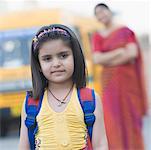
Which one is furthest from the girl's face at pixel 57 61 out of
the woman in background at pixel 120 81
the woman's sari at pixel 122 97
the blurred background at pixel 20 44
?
the blurred background at pixel 20 44

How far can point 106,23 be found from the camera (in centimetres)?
477

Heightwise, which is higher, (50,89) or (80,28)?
(80,28)

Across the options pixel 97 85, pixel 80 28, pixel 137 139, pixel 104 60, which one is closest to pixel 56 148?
pixel 104 60

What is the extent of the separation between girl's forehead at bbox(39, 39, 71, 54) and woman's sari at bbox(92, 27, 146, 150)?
2328 mm

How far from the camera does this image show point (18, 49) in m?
9.42

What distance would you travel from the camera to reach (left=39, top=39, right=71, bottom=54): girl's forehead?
2410 millimetres

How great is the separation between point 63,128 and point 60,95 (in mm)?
163

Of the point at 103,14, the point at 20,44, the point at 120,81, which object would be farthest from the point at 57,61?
the point at 20,44

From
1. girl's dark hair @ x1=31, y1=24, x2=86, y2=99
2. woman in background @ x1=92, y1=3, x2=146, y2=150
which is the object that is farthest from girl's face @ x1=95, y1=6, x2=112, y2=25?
girl's dark hair @ x1=31, y1=24, x2=86, y2=99

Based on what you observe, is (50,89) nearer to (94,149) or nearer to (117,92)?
(94,149)

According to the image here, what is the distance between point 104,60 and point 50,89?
2.27 meters

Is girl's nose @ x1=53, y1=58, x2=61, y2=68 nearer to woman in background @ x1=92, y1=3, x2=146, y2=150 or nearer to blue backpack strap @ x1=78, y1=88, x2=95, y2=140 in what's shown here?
blue backpack strap @ x1=78, y1=88, x2=95, y2=140

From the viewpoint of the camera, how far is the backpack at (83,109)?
7.91 ft

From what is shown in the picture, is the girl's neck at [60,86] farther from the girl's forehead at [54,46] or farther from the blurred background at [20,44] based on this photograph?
the blurred background at [20,44]
